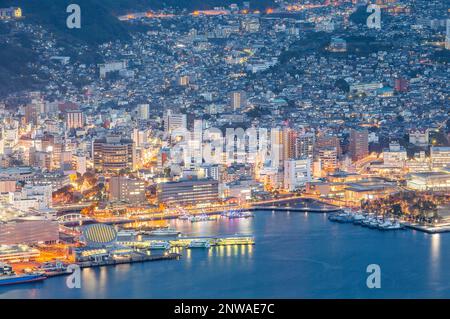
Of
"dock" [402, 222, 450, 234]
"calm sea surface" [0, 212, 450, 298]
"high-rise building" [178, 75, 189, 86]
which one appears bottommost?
"calm sea surface" [0, 212, 450, 298]

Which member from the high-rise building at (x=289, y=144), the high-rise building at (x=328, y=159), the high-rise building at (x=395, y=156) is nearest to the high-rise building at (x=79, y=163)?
the high-rise building at (x=289, y=144)

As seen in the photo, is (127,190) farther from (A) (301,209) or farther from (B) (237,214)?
(A) (301,209)

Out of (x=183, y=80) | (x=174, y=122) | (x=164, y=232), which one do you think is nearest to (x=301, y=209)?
(x=164, y=232)

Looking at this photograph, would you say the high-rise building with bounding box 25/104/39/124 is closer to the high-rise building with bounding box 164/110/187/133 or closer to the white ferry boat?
the high-rise building with bounding box 164/110/187/133

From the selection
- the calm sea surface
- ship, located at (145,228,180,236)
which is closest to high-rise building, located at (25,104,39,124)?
the calm sea surface

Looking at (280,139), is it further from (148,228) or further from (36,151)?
(148,228)

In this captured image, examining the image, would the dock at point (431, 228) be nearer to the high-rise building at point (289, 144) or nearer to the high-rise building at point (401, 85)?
the high-rise building at point (289, 144)
